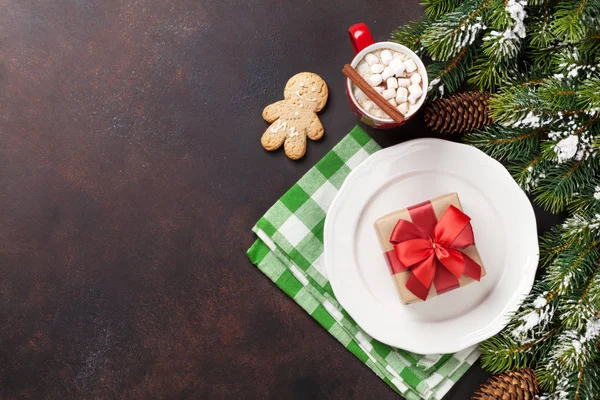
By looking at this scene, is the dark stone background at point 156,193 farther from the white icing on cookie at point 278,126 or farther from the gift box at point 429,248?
the gift box at point 429,248

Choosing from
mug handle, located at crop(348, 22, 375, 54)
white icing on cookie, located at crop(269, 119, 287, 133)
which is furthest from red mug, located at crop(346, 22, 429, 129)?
white icing on cookie, located at crop(269, 119, 287, 133)

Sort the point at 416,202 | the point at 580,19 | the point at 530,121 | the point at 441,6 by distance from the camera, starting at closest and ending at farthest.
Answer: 1. the point at 580,19
2. the point at 530,121
3. the point at 441,6
4. the point at 416,202

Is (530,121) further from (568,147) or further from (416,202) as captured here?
(416,202)

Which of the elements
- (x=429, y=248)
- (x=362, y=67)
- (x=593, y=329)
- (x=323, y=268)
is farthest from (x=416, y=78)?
(x=593, y=329)

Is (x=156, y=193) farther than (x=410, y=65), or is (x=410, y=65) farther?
(x=156, y=193)

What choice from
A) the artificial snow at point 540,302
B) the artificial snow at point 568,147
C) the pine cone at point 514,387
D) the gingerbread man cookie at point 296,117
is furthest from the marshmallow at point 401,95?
the pine cone at point 514,387

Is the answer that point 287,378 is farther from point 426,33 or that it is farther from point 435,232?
point 426,33

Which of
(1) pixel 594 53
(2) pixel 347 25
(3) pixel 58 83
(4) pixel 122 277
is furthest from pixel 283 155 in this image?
(1) pixel 594 53
